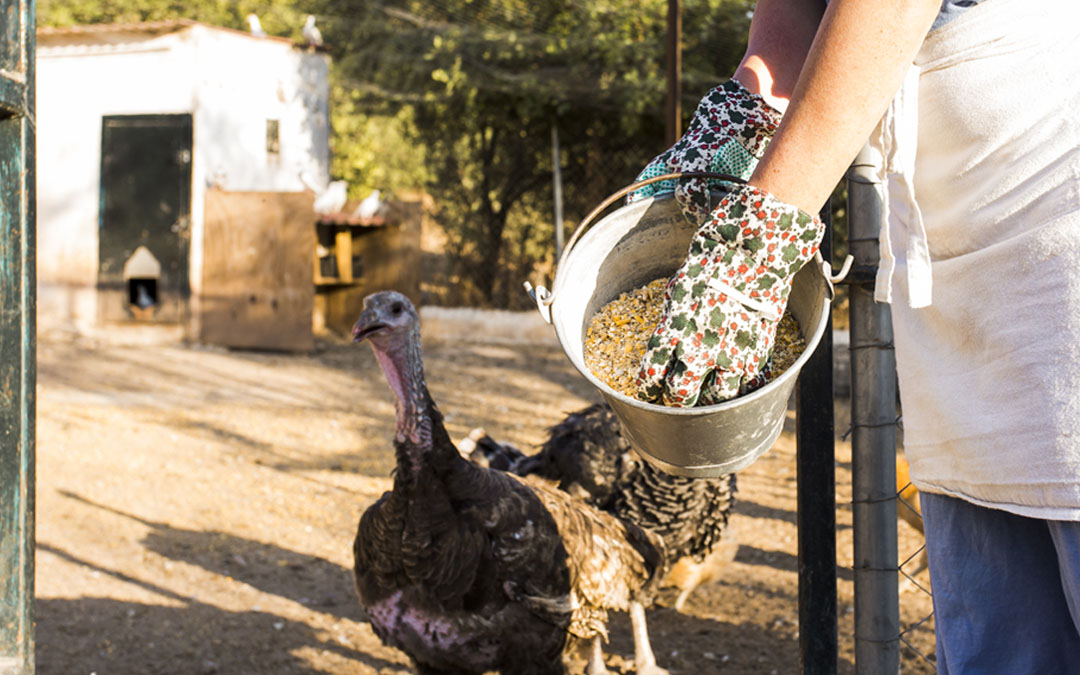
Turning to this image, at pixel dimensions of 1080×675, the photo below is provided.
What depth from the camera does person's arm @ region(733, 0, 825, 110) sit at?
5.19ft

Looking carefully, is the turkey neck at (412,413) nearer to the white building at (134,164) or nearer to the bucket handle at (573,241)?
the bucket handle at (573,241)

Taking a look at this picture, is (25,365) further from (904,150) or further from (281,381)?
(281,381)

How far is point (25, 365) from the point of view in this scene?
5.85 ft

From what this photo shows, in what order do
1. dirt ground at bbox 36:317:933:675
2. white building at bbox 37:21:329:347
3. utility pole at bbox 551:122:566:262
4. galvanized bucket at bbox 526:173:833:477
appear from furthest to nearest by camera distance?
white building at bbox 37:21:329:347
utility pole at bbox 551:122:566:262
dirt ground at bbox 36:317:933:675
galvanized bucket at bbox 526:173:833:477

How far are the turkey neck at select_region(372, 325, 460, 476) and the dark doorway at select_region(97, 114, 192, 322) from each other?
9094mm

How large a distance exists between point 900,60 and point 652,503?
293 centimetres

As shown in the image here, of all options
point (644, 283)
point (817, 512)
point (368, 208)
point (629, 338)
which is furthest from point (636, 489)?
point (368, 208)

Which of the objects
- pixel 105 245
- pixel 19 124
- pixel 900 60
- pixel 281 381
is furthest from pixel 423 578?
pixel 105 245

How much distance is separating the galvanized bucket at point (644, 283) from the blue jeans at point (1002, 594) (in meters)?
0.28

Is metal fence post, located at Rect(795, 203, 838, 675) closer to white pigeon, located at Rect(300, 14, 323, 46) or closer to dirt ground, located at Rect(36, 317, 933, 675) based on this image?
dirt ground, located at Rect(36, 317, 933, 675)

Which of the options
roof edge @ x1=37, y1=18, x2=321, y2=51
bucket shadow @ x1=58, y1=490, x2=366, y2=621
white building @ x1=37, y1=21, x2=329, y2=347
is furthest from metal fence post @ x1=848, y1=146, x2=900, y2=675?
roof edge @ x1=37, y1=18, x2=321, y2=51

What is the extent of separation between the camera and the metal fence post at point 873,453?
6.56 feet

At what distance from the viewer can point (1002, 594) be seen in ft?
4.56

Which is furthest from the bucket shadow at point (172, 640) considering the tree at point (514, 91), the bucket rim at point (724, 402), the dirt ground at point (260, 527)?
the tree at point (514, 91)
